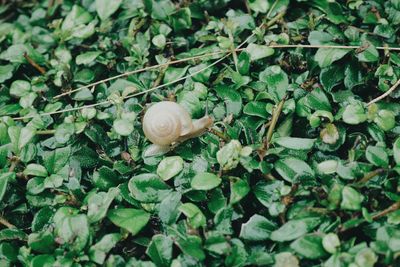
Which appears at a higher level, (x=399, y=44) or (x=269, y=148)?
(x=399, y=44)

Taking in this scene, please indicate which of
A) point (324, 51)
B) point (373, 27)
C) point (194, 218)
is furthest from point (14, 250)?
point (373, 27)

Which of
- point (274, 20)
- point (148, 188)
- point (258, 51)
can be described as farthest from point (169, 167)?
point (274, 20)

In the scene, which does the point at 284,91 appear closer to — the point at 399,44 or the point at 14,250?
the point at 399,44

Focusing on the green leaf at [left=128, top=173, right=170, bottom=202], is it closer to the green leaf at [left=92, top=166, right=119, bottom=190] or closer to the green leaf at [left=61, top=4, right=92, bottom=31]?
the green leaf at [left=92, top=166, right=119, bottom=190]

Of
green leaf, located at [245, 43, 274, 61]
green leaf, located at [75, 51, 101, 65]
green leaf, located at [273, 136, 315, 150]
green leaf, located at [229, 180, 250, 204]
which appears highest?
green leaf, located at [245, 43, 274, 61]

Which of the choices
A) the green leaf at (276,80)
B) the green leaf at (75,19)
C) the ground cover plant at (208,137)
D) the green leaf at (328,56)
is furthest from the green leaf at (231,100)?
the green leaf at (75,19)

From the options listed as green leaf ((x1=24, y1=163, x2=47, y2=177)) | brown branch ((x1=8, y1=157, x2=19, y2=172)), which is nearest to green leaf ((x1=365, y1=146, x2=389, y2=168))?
green leaf ((x1=24, y1=163, x2=47, y2=177))

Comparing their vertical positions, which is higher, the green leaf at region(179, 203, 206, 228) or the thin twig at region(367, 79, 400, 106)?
the thin twig at region(367, 79, 400, 106)
